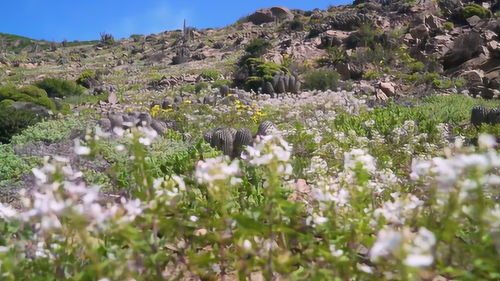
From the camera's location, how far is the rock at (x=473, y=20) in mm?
20125

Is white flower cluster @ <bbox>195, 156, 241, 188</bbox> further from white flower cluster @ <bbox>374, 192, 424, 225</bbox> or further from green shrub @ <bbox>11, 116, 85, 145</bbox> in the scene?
green shrub @ <bbox>11, 116, 85, 145</bbox>

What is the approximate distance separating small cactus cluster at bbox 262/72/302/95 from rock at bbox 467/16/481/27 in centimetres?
1053

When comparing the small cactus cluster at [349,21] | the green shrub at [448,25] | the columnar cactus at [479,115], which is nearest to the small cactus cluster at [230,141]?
the columnar cactus at [479,115]

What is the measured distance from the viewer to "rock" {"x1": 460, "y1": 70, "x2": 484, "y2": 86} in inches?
552

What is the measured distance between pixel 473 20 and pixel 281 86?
11.7 metres

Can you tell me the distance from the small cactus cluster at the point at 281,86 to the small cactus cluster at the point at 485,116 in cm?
715

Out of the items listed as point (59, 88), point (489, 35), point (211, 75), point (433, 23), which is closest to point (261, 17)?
point (211, 75)

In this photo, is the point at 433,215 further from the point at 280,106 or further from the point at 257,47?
the point at 257,47

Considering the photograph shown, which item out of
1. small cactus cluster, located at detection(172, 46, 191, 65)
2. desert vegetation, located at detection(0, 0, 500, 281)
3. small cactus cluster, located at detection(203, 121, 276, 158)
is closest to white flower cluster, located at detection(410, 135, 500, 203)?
desert vegetation, located at detection(0, 0, 500, 281)

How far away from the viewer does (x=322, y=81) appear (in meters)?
15.1

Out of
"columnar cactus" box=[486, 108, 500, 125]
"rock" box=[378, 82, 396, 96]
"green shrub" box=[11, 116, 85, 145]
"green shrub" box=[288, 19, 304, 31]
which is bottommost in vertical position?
"columnar cactus" box=[486, 108, 500, 125]

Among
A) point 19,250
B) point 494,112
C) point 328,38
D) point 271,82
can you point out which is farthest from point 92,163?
point 328,38

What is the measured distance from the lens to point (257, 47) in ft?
82.6

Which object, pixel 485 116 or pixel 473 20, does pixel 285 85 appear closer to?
pixel 485 116
